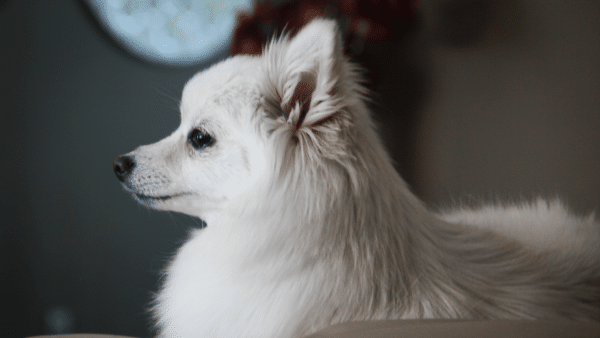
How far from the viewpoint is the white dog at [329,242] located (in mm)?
579

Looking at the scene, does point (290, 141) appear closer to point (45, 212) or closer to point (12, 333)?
point (45, 212)

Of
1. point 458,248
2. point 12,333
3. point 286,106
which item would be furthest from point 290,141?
point 12,333

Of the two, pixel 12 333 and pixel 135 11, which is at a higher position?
pixel 135 11

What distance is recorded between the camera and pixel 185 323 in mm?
696

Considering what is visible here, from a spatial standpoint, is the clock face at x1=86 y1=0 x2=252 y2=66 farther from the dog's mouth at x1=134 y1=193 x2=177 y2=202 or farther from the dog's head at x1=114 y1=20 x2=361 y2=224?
the dog's mouth at x1=134 y1=193 x2=177 y2=202

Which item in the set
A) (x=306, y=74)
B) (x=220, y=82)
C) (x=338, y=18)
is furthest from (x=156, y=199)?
(x=338, y=18)

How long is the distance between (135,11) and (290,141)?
4.97 feet

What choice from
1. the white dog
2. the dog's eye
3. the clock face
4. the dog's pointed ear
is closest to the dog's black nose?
the dog's eye

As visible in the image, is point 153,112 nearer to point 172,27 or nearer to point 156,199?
point 172,27

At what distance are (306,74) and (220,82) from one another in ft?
0.89

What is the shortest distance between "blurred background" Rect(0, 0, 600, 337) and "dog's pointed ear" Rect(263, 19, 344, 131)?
2.61 feet

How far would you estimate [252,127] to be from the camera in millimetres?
772

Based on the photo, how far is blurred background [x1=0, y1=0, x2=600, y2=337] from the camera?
1470mm

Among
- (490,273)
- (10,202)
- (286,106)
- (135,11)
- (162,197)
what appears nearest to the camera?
(490,273)
